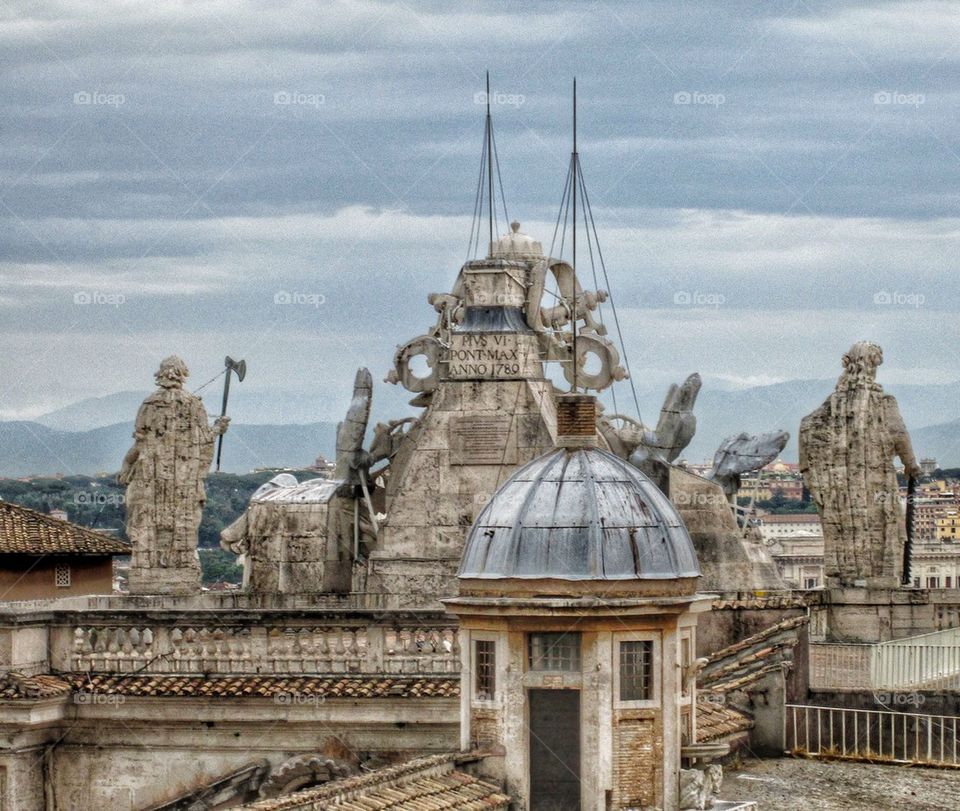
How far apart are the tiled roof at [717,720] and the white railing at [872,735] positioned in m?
1.33

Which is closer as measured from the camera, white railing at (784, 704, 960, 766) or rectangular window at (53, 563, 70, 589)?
white railing at (784, 704, 960, 766)

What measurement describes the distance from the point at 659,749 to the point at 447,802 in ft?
7.53

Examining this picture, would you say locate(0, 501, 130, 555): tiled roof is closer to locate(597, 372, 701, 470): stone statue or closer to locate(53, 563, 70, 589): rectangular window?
locate(53, 563, 70, 589): rectangular window

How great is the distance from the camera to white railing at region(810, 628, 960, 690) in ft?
142

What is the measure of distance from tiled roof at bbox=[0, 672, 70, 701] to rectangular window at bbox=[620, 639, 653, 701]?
44.3 ft

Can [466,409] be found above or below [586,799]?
→ above

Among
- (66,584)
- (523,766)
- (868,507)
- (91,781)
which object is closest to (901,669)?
(868,507)

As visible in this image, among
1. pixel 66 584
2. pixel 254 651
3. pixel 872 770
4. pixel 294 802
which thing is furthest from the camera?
pixel 66 584

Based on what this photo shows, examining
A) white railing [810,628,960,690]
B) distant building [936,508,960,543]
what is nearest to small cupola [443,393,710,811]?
white railing [810,628,960,690]

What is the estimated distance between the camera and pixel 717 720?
3491cm

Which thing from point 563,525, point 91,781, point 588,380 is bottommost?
point 91,781

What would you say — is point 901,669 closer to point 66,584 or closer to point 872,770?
point 872,770

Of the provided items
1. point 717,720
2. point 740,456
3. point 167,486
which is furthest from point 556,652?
point 740,456

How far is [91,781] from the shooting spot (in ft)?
136
